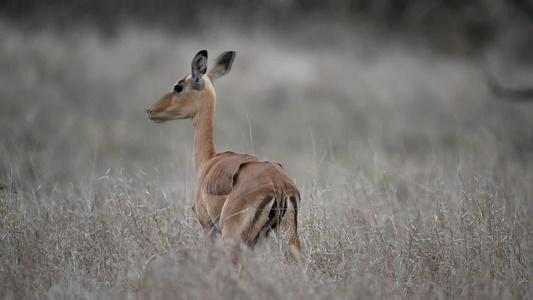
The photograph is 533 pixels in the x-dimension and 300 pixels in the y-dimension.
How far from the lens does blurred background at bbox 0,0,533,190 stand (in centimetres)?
1173

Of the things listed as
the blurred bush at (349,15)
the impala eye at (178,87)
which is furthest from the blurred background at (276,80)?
the impala eye at (178,87)

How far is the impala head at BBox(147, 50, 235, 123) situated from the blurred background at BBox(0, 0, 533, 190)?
2100 millimetres

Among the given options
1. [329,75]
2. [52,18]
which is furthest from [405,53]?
[52,18]

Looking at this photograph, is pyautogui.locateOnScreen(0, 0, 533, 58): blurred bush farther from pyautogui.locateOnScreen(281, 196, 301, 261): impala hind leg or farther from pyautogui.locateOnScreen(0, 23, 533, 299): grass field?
pyautogui.locateOnScreen(281, 196, 301, 261): impala hind leg

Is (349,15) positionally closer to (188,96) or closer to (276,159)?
(276,159)

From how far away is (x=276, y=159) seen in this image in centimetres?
1192

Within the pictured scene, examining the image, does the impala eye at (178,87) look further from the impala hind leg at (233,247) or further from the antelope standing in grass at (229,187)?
the impala hind leg at (233,247)

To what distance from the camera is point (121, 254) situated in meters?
5.34

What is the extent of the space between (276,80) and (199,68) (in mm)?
10136

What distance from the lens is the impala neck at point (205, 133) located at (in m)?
6.07

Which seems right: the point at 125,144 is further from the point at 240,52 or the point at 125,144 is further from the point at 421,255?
the point at 421,255

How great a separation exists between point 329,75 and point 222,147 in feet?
18.2

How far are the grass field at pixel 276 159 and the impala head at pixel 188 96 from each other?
0.58m

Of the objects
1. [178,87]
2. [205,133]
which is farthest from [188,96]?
[205,133]
